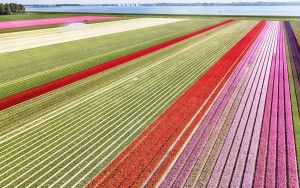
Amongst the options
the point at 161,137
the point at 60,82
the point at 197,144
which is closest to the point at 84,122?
the point at 161,137

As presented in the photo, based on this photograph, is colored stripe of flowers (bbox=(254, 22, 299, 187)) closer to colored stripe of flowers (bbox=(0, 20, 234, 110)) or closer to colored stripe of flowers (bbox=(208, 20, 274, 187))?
colored stripe of flowers (bbox=(208, 20, 274, 187))

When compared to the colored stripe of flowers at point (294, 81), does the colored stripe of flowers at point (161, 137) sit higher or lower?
lower

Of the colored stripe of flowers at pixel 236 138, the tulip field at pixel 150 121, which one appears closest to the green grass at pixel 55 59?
the tulip field at pixel 150 121

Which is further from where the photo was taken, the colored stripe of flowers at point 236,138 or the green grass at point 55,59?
the green grass at point 55,59

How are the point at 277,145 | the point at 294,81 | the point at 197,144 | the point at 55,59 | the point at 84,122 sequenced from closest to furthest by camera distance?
1. the point at 277,145
2. the point at 197,144
3. the point at 84,122
4. the point at 294,81
5. the point at 55,59

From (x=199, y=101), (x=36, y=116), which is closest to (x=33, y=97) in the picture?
(x=36, y=116)

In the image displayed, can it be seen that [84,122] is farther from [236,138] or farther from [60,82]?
[60,82]

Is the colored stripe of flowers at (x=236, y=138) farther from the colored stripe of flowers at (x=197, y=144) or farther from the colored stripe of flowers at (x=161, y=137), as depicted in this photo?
the colored stripe of flowers at (x=161, y=137)
